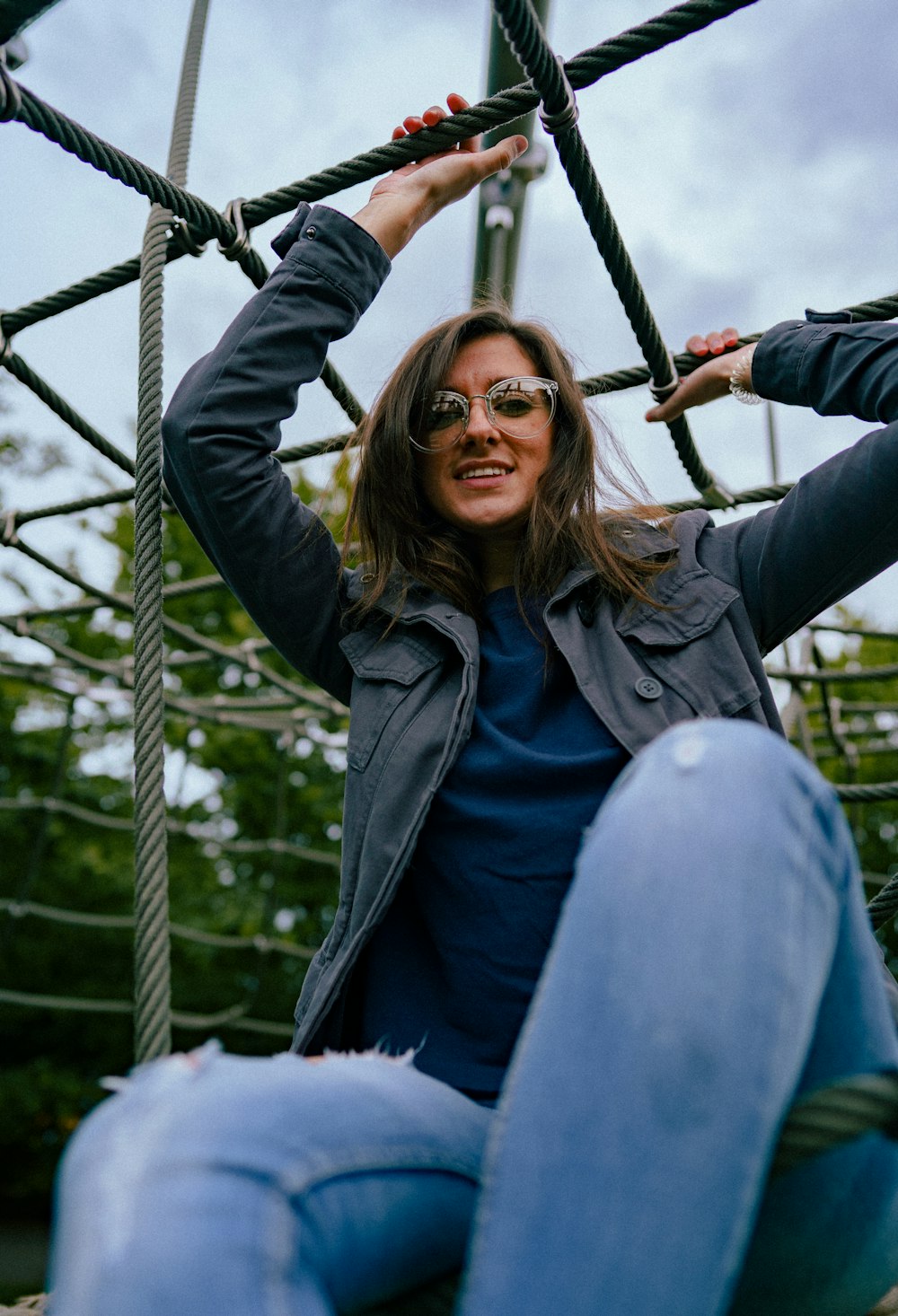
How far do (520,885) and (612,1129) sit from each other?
354 millimetres

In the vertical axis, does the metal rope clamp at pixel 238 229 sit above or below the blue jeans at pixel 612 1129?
above

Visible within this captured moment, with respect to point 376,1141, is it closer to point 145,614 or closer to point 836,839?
point 836,839

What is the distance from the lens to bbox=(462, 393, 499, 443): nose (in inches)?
39.9

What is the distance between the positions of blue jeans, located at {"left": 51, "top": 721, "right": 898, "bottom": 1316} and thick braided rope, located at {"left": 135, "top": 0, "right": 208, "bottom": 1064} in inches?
8.4

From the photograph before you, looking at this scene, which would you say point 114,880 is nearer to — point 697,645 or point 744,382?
point 744,382

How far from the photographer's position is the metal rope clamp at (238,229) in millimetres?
1185

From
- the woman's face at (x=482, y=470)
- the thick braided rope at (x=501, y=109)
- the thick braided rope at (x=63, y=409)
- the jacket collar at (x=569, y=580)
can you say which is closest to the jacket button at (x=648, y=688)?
the jacket collar at (x=569, y=580)

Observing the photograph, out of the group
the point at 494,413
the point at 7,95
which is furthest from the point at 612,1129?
the point at 7,95

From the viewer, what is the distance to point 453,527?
106 cm

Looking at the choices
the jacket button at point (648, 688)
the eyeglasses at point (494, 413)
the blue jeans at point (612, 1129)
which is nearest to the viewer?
the blue jeans at point (612, 1129)

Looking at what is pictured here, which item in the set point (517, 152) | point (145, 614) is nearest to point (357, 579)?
point (145, 614)

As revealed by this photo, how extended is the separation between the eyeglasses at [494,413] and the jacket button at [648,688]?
288 mm

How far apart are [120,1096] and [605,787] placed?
41 cm

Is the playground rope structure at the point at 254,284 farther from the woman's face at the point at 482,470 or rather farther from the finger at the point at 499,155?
the woman's face at the point at 482,470
